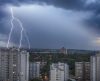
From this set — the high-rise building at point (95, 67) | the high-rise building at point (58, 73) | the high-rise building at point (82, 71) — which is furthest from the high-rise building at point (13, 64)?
the high-rise building at point (95, 67)

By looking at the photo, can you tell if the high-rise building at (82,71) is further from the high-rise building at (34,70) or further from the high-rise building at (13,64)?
the high-rise building at (13,64)

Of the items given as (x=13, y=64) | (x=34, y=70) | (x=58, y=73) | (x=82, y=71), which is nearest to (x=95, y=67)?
(x=82, y=71)

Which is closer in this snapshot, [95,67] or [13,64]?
[95,67]

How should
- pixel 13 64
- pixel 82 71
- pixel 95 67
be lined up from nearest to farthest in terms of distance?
pixel 95 67 → pixel 13 64 → pixel 82 71

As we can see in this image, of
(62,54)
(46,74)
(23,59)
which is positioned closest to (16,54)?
(23,59)

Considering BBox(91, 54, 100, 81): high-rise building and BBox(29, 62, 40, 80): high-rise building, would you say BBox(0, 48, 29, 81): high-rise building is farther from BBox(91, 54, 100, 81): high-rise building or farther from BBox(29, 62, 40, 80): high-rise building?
BBox(91, 54, 100, 81): high-rise building

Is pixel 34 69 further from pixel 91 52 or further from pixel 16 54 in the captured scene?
pixel 91 52

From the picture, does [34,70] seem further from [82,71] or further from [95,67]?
[95,67]
